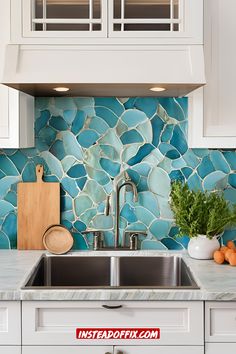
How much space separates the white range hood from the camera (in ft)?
7.66

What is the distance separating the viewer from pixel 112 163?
2.93 m

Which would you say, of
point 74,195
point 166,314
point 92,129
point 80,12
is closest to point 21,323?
point 166,314

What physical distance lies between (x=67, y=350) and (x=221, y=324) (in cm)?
59

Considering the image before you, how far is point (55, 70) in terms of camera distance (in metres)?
2.36

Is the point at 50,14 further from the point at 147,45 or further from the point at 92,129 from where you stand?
the point at 92,129

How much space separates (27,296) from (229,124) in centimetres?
115

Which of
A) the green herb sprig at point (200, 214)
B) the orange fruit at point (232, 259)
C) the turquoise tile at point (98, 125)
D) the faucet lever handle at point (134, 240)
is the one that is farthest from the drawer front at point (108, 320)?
the turquoise tile at point (98, 125)

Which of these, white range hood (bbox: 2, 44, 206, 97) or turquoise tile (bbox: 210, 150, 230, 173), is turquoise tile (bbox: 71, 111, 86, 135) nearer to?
white range hood (bbox: 2, 44, 206, 97)

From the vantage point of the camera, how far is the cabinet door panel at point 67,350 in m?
2.18

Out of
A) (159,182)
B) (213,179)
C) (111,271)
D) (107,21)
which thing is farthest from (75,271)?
(107,21)

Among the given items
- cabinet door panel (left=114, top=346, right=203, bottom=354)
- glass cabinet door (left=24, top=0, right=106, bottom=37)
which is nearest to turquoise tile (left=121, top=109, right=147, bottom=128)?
glass cabinet door (left=24, top=0, right=106, bottom=37)

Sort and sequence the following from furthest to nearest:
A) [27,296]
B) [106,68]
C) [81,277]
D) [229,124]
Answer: [81,277] → [229,124] → [106,68] → [27,296]

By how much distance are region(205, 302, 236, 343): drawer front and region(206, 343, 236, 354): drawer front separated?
0.02m

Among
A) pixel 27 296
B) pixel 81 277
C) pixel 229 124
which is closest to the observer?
pixel 27 296
